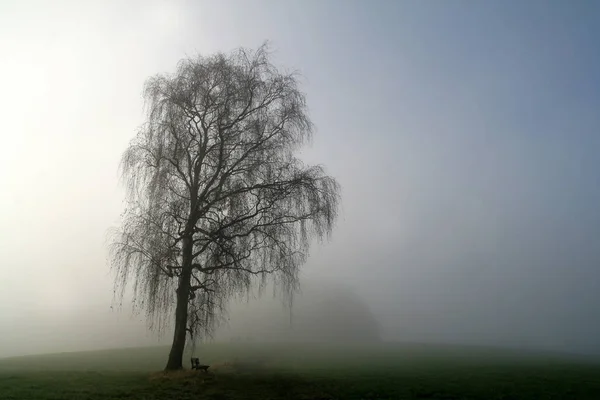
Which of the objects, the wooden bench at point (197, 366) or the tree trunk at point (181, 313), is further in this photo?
the tree trunk at point (181, 313)

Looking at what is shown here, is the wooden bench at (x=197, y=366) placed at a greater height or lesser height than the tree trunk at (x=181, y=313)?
lesser

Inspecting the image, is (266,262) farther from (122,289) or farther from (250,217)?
(122,289)

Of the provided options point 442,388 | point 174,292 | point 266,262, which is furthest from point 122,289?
point 442,388

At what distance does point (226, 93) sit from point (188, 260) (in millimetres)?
8770

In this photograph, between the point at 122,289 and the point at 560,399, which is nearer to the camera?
the point at 560,399

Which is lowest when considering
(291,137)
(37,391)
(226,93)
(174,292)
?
(37,391)

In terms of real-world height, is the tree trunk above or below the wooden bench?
above

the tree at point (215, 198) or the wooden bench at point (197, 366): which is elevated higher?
the tree at point (215, 198)

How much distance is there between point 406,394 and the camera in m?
16.9

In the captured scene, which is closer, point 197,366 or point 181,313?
point 197,366

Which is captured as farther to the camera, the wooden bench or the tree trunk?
the tree trunk

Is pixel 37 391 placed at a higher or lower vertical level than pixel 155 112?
lower

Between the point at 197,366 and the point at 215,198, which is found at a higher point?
the point at 215,198

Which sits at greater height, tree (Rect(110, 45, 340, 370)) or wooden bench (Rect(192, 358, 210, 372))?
tree (Rect(110, 45, 340, 370))
